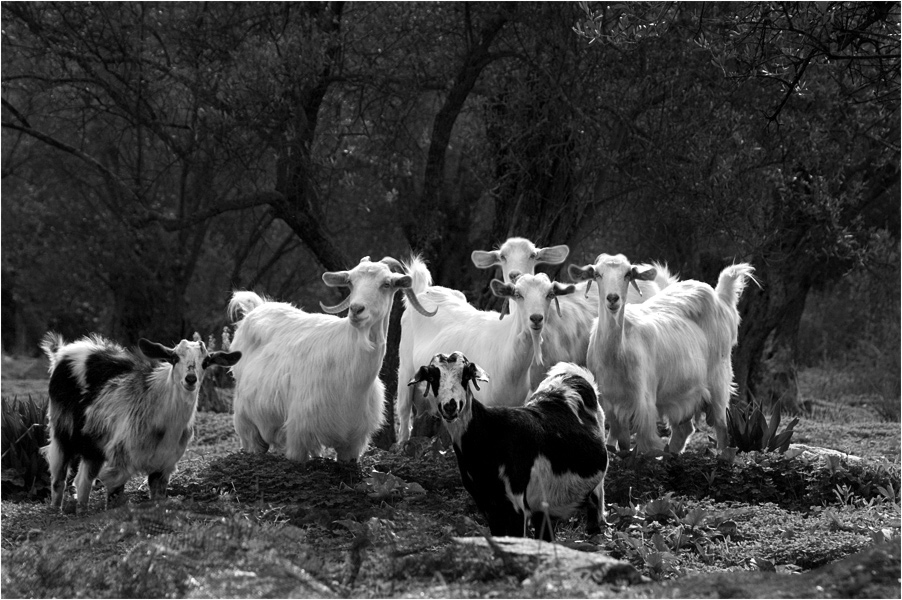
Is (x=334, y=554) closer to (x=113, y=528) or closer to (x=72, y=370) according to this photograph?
(x=113, y=528)

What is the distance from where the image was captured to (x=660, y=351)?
30.1 feet

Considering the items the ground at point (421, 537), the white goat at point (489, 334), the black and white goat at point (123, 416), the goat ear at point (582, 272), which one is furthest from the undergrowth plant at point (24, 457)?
the goat ear at point (582, 272)

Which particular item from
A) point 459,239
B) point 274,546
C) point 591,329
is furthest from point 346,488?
point 459,239

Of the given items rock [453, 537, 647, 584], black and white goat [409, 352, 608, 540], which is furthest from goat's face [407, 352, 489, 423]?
rock [453, 537, 647, 584]

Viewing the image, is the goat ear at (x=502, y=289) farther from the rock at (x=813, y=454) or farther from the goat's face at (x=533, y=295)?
the rock at (x=813, y=454)

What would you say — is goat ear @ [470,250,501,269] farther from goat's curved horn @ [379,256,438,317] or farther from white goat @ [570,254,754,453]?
white goat @ [570,254,754,453]

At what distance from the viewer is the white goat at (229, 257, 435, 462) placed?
7.83m

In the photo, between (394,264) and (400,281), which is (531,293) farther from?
(394,264)

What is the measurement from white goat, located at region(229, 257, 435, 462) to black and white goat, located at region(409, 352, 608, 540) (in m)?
1.92

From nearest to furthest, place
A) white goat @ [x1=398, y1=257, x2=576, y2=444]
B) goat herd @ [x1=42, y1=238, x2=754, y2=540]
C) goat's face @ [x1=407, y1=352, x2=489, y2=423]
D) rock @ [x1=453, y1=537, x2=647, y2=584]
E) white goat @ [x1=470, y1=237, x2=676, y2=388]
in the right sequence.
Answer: rock @ [x1=453, y1=537, x2=647, y2=584]
goat's face @ [x1=407, y1=352, x2=489, y2=423]
goat herd @ [x1=42, y1=238, x2=754, y2=540]
white goat @ [x1=398, y1=257, x2=576, y2=444]
white goat @ [x1=470, y1=237, x2=676, y2=388]

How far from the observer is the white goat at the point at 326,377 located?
783 centimetres

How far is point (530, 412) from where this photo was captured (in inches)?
240

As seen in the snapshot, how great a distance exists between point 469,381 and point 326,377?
2443mm

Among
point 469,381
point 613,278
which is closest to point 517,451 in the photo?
point 469,381
